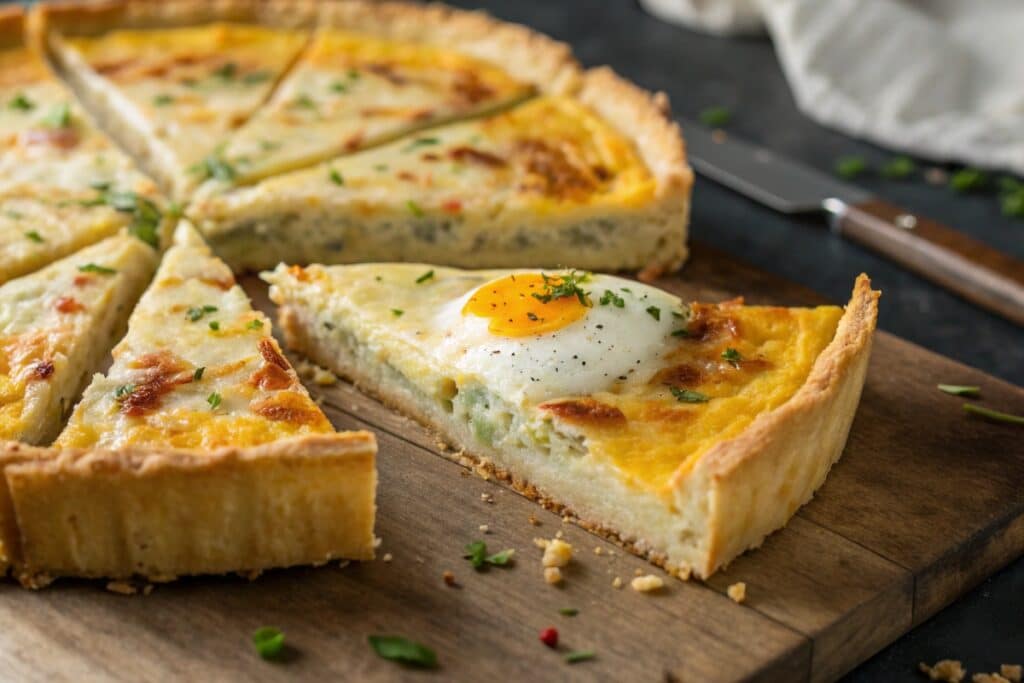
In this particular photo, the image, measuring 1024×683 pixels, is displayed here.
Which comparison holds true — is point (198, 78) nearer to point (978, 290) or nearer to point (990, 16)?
point (978, 290)

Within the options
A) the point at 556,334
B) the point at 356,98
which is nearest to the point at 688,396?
the point at 556,334

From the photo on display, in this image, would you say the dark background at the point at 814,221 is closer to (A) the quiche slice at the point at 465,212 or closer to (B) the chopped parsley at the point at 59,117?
(A) the quiche slice at the point at 465,212

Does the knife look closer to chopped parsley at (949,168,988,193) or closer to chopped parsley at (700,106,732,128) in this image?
chopped parsley at (700,106,732,128)

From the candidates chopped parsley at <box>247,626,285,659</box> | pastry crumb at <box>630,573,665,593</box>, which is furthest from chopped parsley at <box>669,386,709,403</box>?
chopped parsley at <box>247,626,285,659</box>

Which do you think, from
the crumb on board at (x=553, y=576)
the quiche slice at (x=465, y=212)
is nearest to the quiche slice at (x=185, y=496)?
the crumb on board at (x=553, y=576)

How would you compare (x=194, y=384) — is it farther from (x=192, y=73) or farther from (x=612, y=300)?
(x=192, y=73)

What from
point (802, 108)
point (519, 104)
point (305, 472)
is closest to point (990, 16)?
point (802, 108)
